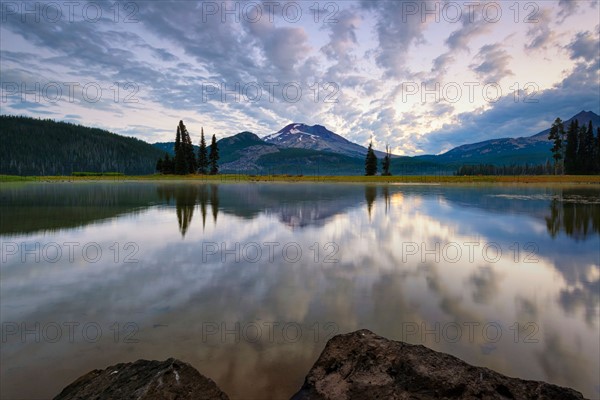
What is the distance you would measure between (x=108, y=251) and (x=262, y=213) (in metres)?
12.1

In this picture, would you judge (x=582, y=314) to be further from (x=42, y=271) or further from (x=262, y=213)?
(x=262, y=213)

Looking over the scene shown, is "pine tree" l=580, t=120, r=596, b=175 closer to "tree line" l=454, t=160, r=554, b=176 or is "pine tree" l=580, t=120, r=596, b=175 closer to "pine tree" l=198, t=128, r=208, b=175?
"tree line" l=454, t=160, r=554, b=176

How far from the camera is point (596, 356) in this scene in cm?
536

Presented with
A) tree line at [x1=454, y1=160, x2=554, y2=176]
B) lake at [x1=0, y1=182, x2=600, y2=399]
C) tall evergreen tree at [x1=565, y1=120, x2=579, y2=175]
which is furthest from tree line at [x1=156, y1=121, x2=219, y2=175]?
tree line at [x1=454, y1=160, x2=554, y2=176]

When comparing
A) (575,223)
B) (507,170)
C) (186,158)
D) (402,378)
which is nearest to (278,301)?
(402,378)

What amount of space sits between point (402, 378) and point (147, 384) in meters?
2.79

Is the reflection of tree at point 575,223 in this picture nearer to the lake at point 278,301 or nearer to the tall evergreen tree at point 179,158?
the lake at point 278,301

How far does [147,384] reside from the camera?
3527mm

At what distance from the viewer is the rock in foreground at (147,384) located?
11.5ft

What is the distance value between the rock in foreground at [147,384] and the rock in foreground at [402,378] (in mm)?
1116

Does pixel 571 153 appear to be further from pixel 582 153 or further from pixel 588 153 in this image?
pixel 588 153

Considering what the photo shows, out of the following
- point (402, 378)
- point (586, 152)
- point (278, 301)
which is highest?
point (586, 152)

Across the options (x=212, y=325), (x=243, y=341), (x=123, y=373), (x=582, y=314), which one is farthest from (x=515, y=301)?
(x=123, y=373)

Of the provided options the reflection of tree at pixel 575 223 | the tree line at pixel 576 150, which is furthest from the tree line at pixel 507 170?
the reflection of tree at pixel 575 223
